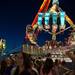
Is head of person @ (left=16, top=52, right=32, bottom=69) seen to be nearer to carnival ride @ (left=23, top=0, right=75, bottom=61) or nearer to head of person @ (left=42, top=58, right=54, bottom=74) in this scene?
head of person @ (left=42, top=58, right=54, bottom=74)

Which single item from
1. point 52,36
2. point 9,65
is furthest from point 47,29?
point 9,65

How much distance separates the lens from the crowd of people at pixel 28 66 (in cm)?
425

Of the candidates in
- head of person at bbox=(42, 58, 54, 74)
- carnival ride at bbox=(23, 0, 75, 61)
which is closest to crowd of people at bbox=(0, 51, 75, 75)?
head of person at bbox=(42, 58, 54, 74)

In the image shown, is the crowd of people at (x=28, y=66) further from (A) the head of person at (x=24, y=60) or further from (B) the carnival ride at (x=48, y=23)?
(B) the carnival ride at (x=48, y=23)

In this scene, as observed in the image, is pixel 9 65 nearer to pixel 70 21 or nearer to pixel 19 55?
pixel 19 55

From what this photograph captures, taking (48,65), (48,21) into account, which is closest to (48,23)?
(48,21)

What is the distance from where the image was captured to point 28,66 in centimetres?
427

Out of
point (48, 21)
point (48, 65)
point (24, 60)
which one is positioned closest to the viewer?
point (24, 60)

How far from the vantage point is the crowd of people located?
425cm

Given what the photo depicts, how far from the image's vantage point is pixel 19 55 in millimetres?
4254

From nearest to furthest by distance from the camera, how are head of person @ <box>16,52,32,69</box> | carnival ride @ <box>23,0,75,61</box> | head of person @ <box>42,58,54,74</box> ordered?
head of person @ <box>16,52,32,69</box>, head of person @ <box>42,58,54,74</box>, carnival ride @ <box>23,0,75,61</box>

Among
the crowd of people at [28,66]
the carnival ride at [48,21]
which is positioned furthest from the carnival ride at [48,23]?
the crowd of people at [28,66]

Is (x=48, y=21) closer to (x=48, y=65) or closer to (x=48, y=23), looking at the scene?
(x=48, y=23)

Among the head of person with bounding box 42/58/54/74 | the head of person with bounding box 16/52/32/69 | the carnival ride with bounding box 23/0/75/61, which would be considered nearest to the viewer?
the head of person with bounding box 16/52/32/69
